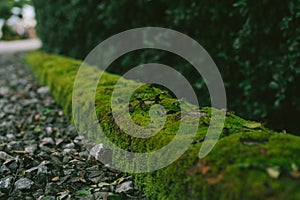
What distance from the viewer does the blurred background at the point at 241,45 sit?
10.6ft

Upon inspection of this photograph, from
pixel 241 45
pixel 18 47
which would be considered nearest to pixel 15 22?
pixel 18 47

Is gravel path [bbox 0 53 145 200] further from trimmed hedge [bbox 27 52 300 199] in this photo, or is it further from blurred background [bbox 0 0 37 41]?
blurred background [bbox 0 0 37 41]

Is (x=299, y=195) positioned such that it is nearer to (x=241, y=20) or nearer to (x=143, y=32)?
(x=241, y=20)

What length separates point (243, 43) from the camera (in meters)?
3.51

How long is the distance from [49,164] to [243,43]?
2.09 metres

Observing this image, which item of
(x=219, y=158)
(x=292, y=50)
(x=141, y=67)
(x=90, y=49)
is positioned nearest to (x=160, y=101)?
(x=219, y=158)

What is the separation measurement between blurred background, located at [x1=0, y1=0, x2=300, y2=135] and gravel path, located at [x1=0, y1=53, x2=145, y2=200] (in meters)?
1.57

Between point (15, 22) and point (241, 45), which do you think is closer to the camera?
point (241, 45)

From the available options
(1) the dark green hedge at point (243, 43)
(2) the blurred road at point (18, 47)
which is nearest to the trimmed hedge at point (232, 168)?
(1) the dark green hedge at point (243, 43)

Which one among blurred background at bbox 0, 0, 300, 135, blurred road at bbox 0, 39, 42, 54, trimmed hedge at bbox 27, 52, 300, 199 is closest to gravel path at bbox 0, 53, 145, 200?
trimmed hedge at bbox 27, 52, 300, 199

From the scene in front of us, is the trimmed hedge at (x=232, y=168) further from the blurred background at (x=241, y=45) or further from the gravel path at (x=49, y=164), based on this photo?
the blurred background at (x=241, y=45)

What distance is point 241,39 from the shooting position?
11.4 ft

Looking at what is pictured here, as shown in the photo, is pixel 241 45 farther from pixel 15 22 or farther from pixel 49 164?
pixel 15 22

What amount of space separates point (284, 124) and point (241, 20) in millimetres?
1067
